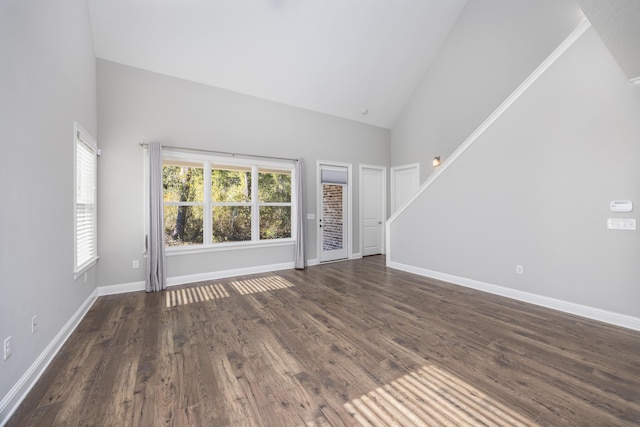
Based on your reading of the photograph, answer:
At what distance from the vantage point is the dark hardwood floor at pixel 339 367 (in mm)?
1607

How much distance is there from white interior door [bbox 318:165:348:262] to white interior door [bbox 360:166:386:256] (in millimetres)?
559

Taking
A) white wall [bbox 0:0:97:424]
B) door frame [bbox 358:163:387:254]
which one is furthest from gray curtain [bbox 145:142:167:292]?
door frame [bbox 358:163:387:254]

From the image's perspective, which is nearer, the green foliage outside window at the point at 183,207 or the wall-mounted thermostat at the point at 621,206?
the wall-mounted thermostat at the point at 621,206

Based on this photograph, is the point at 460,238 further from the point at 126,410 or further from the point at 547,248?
the point at 126,410

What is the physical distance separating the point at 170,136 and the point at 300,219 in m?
2.69

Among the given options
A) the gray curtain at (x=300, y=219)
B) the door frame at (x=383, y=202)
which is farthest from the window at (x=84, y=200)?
the door frame at (x=383, y=202)

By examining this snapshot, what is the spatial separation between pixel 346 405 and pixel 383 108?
20.7 ft

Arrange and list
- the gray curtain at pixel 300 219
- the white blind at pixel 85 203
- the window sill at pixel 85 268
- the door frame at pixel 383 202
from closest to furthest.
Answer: the window sill at pixel 85 268 < the white blind at pixel 85 203 < the gray curtain at pixel 300 219 < the door frame at pixel 383 202

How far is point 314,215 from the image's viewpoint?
585 cm

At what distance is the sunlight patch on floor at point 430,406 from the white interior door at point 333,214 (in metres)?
4.18

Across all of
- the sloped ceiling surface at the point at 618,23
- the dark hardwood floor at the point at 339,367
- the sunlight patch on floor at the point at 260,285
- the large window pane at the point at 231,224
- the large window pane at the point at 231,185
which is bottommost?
the dark hardwood floor at the point at 339,367

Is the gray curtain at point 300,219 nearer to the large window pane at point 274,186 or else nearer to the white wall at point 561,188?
the large window pane at point 274,186

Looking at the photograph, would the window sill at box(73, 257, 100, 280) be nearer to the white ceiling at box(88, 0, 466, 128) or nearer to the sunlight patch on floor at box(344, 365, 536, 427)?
the white ceiling at box(88, 0, 466, 128)

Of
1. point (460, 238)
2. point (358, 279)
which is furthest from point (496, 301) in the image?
point (358, 279)
